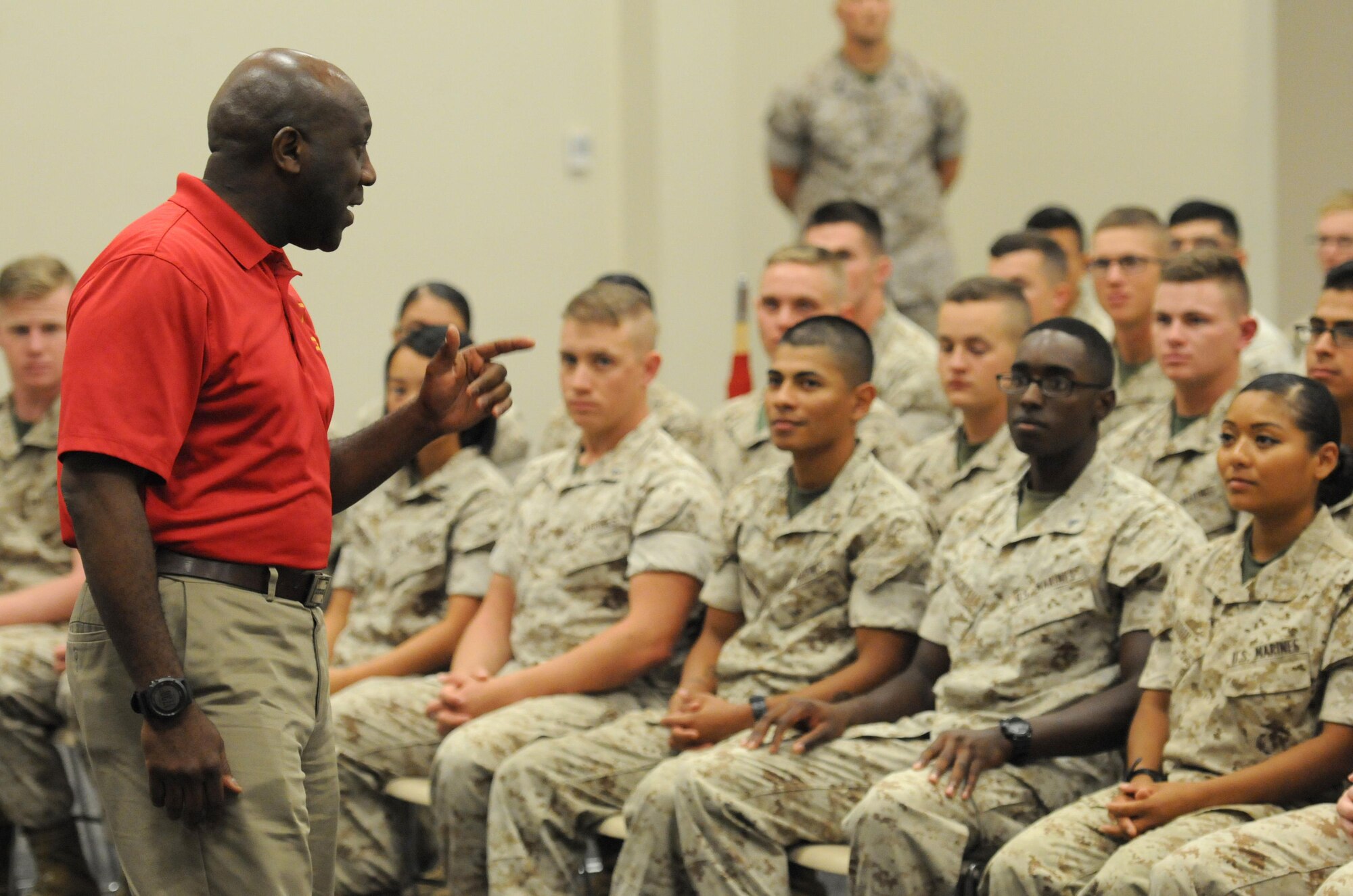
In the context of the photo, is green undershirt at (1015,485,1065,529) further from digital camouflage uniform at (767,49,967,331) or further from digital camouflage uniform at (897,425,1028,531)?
digital camouflage uniform at (767,49,967,331)

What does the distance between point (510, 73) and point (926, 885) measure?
A: 12.1 ft

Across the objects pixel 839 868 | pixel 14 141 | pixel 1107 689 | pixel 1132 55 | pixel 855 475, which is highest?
pixel 1132 55

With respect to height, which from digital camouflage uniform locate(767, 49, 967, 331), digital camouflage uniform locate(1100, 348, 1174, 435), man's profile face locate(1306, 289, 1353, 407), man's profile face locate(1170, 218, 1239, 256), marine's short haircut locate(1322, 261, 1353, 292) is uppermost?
digital camouflage uniform locate(767, 49, 967, 331)

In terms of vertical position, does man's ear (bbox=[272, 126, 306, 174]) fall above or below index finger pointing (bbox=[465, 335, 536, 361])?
above

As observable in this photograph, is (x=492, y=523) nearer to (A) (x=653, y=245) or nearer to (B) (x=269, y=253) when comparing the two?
(B) (x=269, y=253)

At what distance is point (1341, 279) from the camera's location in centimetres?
295

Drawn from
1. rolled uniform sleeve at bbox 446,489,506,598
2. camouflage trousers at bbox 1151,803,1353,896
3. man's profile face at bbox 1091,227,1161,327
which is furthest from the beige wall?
camouflage trousers at bbox 1151,803,1353,896

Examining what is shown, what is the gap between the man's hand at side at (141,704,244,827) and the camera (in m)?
1.67

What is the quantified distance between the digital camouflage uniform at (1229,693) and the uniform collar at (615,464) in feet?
3.99

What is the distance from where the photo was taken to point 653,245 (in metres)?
5.84

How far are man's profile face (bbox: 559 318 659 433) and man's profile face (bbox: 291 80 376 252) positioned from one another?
157cm

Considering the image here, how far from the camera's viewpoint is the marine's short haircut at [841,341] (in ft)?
10.4

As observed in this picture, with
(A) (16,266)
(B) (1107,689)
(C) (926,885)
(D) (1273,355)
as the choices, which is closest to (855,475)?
(B) (1107,689)

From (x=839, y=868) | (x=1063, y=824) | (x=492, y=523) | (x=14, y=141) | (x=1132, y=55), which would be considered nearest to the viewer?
(x=1063, y=824)
